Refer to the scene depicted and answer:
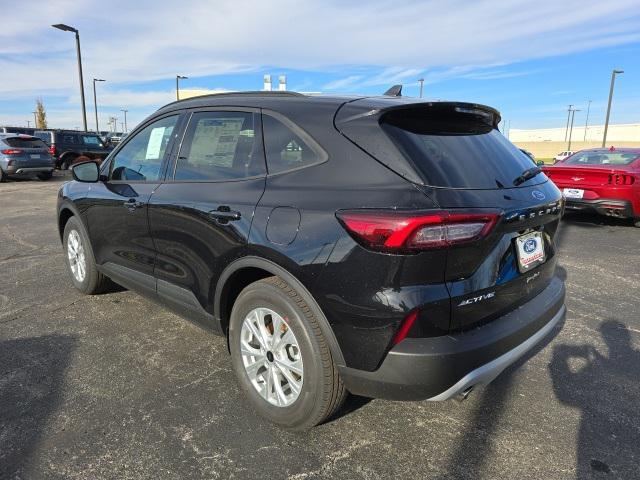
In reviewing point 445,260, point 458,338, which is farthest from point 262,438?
point 445,260

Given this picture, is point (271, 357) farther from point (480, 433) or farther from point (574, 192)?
point (574, 192)

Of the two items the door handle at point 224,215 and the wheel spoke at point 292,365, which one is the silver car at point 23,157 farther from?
the wheel spoke at point 292,365

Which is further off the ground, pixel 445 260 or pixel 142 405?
pixel 445 260

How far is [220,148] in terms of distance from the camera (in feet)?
9.75

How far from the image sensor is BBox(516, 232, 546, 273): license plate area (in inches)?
94.3

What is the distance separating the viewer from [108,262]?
400 cm

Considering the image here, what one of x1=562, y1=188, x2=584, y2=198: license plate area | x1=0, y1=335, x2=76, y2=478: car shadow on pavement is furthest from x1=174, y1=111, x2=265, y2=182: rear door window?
x1=562, y1=188, x2=584, y2=198: license plate area

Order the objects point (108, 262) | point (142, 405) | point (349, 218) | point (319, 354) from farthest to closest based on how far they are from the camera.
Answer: point (108, 262), point (142, 405), point (319, 354), point (349, 218)

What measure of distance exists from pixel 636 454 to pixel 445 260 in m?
1.45

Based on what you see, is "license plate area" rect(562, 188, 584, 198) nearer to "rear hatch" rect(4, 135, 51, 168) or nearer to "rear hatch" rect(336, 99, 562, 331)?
"rear hatch" rect(336, 99, 562, 331)

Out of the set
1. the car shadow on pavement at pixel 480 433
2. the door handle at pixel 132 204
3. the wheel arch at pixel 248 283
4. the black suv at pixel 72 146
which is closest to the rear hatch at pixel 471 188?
the wheel arch at pixel 248 283

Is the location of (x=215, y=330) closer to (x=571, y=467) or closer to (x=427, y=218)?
(x=427, y=218)

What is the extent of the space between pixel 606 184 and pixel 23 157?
16.9 meters

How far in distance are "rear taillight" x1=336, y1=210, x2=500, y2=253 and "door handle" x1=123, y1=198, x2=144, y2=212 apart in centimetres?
199
